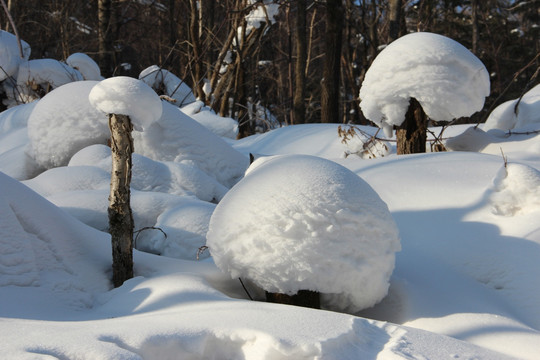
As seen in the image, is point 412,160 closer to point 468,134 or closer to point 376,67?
point 376,67

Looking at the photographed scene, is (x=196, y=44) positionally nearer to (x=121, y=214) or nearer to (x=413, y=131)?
(x=413, y=131)

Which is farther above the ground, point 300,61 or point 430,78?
point 430,78

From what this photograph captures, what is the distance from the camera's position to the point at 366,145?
211 inches

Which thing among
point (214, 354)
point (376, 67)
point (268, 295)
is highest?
point (376, 67)

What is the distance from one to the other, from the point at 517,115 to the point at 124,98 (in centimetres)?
475

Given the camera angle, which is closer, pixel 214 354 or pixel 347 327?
pixel 214 354

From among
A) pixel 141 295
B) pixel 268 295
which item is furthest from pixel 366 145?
pixel 141 295

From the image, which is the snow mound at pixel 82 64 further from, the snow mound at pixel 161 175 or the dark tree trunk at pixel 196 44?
the snow mound at pixel 161 175

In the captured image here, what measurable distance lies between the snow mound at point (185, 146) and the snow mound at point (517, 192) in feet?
8.61

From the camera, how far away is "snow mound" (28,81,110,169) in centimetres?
496

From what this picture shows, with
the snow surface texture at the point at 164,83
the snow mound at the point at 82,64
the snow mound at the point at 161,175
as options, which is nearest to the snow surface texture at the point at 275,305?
the snow mound at the point at 161,175

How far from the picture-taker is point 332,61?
28.1 feet

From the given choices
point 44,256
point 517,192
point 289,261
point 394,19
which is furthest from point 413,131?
point 394,19

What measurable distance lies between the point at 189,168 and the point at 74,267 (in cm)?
201
